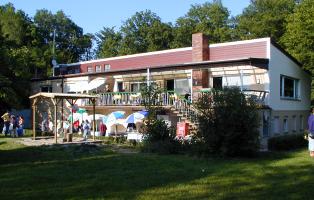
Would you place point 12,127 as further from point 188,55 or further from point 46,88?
point 188,55

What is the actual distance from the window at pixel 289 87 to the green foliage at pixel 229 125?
11.2 meters

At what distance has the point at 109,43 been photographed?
6962 cm

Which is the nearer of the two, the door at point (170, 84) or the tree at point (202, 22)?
the door at point (170, 84)

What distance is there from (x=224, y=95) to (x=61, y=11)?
64.0 metres

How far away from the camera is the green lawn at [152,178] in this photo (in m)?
9.98

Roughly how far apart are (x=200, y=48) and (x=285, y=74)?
19.2 ft

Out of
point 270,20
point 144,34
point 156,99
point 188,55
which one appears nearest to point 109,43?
point 144,34

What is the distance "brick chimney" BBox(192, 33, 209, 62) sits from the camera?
3098cm

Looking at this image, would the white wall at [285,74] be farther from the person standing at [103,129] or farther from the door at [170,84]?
the person standing at [103,129]

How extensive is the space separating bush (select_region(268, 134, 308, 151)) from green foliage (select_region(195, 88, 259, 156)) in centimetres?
624

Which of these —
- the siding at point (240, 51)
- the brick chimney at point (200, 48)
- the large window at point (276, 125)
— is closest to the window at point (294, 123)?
the large window at point (276, 125)

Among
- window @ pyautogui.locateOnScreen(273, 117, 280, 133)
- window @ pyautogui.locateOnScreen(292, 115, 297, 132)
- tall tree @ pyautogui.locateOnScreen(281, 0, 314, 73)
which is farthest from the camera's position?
window @ pyautogui.locateOnScreen(292, 115, 297, 132)

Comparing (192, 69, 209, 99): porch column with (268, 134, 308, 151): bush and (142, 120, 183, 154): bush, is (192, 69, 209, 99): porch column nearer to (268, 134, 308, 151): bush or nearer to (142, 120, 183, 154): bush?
(268, 134, 308, 151): bush

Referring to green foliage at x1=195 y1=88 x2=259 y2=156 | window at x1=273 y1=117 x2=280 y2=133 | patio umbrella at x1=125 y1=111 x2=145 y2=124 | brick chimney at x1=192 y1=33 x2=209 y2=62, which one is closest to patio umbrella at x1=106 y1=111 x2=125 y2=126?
patio umbrella at x1=125 y1=111 x2=145 y2=124
